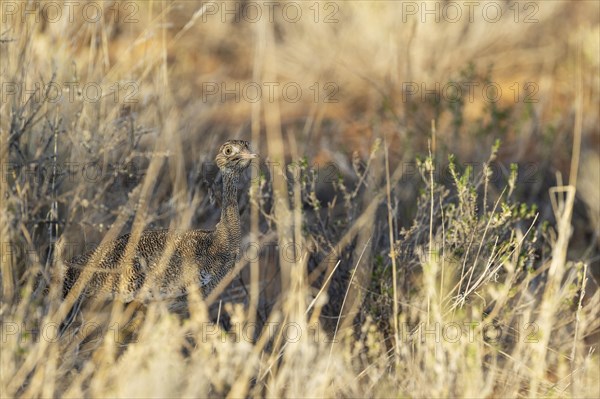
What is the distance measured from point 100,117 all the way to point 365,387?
2390 millimetres

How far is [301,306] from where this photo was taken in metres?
3.69

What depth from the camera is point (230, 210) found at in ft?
15.8

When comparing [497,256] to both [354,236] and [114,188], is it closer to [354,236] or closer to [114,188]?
A: [354,236]

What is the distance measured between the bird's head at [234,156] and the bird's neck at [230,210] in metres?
0.05

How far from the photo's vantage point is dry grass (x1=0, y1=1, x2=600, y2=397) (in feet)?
12.3

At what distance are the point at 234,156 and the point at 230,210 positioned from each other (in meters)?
0.29

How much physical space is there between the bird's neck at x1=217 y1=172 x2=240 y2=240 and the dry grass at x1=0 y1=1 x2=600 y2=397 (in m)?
0.15

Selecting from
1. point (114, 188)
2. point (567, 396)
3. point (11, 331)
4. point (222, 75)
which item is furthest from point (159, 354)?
point (222, 75)
